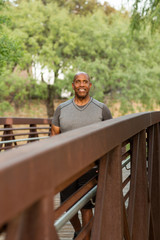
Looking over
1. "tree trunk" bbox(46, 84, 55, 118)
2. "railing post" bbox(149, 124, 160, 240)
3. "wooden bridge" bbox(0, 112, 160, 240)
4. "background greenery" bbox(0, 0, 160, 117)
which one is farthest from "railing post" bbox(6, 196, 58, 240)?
"tree trunk" bbox(46, 84, 55, 118)

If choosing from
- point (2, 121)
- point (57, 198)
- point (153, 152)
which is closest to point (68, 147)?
point (153, 152)

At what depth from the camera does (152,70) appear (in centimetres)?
2672

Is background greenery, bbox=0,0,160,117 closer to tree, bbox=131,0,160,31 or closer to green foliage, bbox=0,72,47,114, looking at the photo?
green foliage, bbox=0,72,47,114

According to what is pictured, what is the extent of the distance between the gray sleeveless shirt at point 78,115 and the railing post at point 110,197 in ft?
5.08

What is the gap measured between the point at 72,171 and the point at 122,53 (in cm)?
2650

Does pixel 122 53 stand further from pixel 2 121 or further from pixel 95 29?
pixel 2 121

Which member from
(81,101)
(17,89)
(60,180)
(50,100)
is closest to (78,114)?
(81,101)

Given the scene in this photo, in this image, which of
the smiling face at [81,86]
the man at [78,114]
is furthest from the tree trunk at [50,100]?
the man at [78,114]

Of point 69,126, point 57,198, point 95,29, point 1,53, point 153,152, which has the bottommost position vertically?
point 57,198

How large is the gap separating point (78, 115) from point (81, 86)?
13.0 inches

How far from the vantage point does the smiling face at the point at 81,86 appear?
3.76m

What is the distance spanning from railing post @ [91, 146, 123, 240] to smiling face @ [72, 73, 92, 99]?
172cm

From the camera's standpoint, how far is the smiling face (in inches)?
148

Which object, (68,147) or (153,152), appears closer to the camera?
(68,147)
